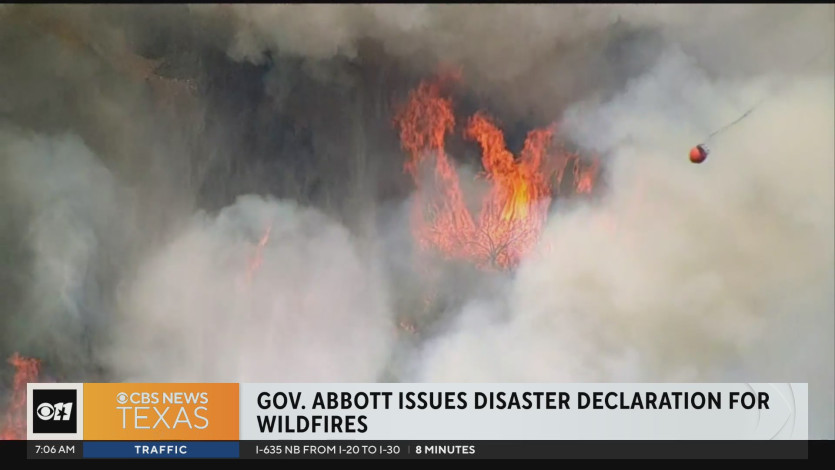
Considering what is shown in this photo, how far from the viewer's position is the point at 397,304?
436cm

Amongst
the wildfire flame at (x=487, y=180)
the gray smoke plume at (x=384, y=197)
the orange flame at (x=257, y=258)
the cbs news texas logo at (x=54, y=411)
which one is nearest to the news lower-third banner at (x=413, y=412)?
the cbs news texas logo at (x=54, y=411)

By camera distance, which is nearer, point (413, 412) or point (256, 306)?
point (413, 412)

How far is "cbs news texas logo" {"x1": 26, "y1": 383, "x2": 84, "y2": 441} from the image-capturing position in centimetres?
400

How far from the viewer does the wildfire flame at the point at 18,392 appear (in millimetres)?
4227

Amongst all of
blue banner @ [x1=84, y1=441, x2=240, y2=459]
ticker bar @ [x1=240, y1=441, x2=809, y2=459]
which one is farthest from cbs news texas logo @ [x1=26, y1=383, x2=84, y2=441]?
ticker bar @ [x1=240, y1=441, x2=809, y2=459]

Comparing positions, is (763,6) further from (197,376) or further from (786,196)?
(197,376)

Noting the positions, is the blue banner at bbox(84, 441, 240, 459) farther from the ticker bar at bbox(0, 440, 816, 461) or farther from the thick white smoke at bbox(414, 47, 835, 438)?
the thick white smoke at bbox(414, 47, 835, 438)

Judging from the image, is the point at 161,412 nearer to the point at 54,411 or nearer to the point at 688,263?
the point at 54,411

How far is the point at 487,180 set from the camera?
443 cm

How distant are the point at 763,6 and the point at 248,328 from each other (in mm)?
3764

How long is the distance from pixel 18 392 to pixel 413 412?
2.44 m

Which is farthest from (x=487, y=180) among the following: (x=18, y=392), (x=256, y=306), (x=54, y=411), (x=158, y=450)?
(x=18, y=392)
